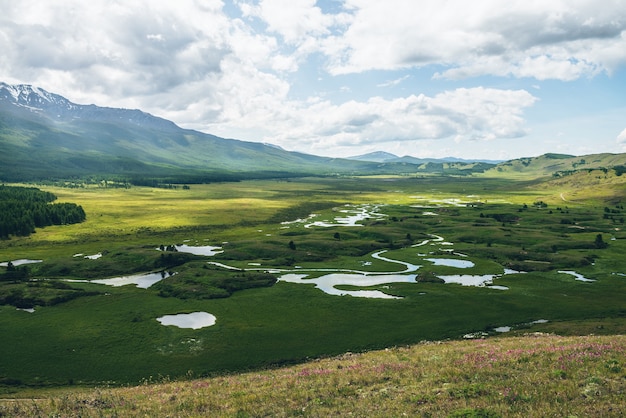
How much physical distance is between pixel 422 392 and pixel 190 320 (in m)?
52.6

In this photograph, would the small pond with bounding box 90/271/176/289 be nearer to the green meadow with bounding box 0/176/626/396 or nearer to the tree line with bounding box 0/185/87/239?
the green meadow with bounding box 0/176/626/396

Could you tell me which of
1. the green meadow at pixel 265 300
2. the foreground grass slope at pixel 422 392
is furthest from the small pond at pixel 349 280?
the foreground grass slope at pixel 422 392

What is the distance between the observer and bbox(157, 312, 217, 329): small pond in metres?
64.5

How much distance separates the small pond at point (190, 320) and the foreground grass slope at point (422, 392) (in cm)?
3372

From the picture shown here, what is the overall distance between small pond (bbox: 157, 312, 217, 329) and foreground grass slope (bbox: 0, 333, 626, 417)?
33.7 m

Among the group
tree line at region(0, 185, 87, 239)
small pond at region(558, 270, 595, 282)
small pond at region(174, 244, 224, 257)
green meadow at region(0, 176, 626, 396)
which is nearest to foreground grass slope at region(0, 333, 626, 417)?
green meadow at region(0, 176, 626, 396)

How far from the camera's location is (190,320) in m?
67.3

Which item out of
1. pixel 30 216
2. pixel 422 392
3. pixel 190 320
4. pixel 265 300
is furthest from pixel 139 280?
pixel 30 216

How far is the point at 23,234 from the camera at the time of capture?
142000mm

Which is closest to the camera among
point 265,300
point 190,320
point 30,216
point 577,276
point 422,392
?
point 422,392

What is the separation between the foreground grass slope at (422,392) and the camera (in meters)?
19.4

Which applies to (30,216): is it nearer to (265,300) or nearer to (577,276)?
(265,300)

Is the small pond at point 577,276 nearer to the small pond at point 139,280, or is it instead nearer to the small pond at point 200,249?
the small pond at point 200,249

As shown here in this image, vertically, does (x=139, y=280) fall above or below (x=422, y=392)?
below
